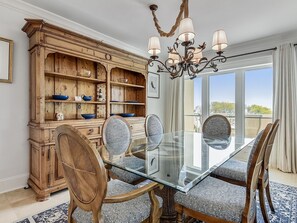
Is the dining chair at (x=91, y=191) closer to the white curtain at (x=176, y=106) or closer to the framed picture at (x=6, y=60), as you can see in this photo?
the framed picture at (x=6, y=60)

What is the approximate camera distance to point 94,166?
0.90m

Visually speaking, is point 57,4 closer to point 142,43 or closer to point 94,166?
point 142,43

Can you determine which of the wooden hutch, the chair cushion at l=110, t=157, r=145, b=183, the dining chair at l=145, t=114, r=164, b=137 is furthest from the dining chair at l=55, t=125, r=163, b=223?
the dining chair at l=145, t=114, r=164, b=137

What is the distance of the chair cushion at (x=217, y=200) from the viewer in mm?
1111

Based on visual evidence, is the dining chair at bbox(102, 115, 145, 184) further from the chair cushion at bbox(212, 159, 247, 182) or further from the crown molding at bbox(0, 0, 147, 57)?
the crown molding at bbox(0, 0, 147, 57)

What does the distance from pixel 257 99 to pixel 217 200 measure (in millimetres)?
3168

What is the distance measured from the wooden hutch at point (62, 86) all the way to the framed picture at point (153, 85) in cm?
54

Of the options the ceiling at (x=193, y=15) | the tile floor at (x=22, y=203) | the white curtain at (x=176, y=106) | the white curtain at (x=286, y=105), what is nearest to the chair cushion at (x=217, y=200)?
the tile floor at (x=22, y=203)

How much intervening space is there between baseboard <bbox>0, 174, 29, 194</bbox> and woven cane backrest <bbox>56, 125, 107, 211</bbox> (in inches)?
74.7

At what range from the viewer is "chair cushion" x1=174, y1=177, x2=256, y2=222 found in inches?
43.8

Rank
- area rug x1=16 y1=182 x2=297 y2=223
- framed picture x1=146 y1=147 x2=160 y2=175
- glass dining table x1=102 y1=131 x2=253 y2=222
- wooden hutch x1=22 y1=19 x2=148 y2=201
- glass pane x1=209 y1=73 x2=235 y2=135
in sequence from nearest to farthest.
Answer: glass dining table x1=102 y1=131 x2=253 y2=222
framed picture x1=146 y1=147 x2=160 y2=175
area rug x1=16 y1=182 x2=297 y2=223
wooden hutch x1=22 y1=19 x2=148 y2=201
glass pane x1=209 y1=73 x2=235 y2=135

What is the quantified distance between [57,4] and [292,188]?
4107 millimetres

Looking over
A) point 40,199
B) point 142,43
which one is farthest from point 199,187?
point 142,43

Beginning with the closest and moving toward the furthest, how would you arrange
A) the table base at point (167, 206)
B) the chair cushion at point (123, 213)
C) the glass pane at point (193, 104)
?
the chair cushion at point (123, 213) → the table base at point (167, 206) → the glass pane at point (193, 104)
